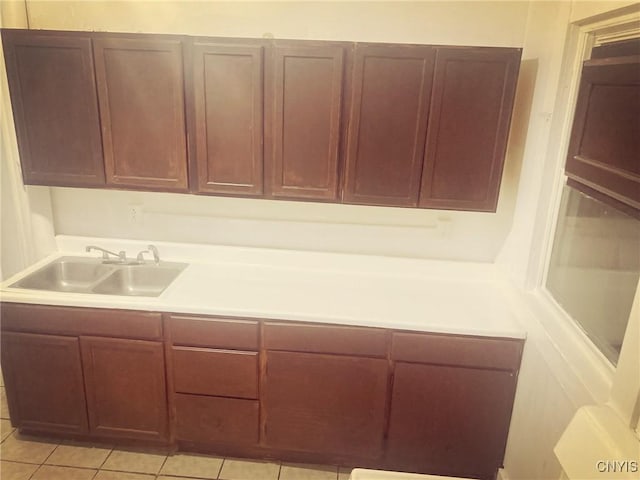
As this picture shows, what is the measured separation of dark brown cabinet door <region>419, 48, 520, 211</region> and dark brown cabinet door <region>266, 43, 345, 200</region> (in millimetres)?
433

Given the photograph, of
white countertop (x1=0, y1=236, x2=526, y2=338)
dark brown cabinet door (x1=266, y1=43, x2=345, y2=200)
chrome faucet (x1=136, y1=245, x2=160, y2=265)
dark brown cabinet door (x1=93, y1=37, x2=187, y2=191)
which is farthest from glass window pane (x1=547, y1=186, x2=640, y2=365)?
chrome faucet (x1=136, y1=245, x2=160, y2=265)

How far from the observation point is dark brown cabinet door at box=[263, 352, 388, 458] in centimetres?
221

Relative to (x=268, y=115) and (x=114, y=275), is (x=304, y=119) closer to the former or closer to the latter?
(x=268, y=115)

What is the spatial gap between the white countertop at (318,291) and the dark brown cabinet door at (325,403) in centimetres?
22

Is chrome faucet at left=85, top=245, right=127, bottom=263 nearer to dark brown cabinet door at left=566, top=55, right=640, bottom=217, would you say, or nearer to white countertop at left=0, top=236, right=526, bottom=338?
white countertop at left=0, top=236, right=526, bottom=338

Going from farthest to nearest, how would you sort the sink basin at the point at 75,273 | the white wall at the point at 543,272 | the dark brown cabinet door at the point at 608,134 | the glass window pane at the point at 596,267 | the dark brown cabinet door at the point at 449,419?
the sink basin at the point at 75,273, the dark brown cabinet door at the point at 449,419, the white wall at the point at 543,272, the glass window pane at the point at 596,267, the dark brown cabinet door at the point at 608,134

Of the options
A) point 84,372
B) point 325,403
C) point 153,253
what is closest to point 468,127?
point 325,403

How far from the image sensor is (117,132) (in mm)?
2266

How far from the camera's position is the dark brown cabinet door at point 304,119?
2.11 metres

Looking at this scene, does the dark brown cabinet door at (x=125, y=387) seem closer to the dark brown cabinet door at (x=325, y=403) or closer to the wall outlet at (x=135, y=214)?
the dark brown cabinet door at (x=325, y=403)

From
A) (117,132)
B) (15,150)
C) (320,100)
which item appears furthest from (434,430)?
(15,150)

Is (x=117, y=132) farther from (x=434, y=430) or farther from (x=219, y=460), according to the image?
(x=434, y=430)

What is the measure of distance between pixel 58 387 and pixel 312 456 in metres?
1.30

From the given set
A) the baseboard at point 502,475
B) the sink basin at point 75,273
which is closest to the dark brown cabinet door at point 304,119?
the sink basin at point 75,273
